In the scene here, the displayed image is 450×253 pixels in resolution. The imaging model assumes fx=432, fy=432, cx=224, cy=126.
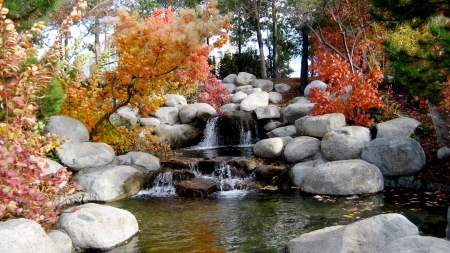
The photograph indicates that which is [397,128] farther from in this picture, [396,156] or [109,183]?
[109,183]

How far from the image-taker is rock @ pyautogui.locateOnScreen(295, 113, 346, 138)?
970 centimetres

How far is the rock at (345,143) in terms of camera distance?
28.7 feet

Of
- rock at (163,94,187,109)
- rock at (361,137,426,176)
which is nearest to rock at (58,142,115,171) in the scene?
rock at (361,137,426,176)

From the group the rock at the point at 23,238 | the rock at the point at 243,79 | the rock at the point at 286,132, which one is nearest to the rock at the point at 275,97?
the rock at the point at 243,79

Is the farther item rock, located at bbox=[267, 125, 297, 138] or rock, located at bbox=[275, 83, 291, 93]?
rock, located at bbox=[275, 83, 291, 93]

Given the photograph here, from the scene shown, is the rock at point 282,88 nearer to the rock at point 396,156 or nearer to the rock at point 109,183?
the rock at point 396,156

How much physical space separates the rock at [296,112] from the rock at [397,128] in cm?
344

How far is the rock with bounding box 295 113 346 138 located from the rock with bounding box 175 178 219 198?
2.84 m

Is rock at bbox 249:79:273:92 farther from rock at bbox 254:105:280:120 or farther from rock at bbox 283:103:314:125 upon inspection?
rock at bbox 283:103:314:125

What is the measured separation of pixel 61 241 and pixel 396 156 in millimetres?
6108

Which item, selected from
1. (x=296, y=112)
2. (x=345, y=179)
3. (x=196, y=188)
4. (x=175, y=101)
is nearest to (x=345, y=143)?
(x=345, y=179)

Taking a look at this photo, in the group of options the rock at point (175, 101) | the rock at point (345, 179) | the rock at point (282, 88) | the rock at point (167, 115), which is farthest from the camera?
the rock at point (282, 88)

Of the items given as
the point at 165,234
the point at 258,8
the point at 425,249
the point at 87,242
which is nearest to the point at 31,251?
the point at 87,242

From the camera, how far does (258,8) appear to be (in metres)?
19.3
